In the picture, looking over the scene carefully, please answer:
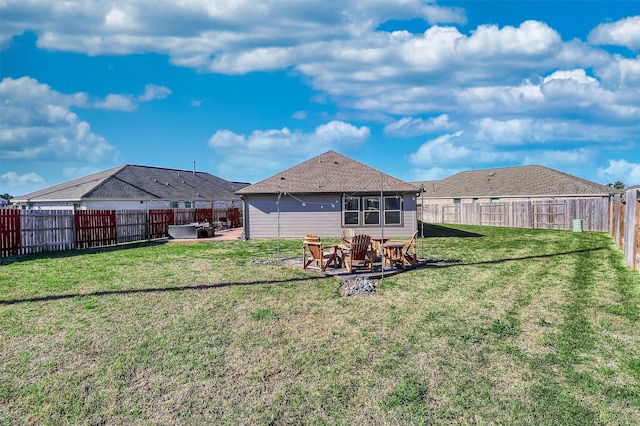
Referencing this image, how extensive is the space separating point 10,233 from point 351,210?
574 inches

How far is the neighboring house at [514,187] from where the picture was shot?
32.5 m

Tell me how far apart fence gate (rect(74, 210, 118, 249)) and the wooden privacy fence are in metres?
26.4

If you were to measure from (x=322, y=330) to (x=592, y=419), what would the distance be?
140 inches

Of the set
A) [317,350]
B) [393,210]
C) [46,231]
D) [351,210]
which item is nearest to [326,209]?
[351,210]

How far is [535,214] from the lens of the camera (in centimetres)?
2922

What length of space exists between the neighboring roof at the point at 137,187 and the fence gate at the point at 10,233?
12909mm

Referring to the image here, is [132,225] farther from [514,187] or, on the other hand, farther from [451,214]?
[514,187]

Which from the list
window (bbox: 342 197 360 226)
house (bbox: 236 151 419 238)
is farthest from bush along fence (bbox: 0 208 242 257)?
window (bbox: 342 197 360 226)

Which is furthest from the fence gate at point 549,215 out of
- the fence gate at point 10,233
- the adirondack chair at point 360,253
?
the fence gate at point 10,233

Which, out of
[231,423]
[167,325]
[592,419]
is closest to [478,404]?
[592,419]

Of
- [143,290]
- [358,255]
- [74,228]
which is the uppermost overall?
[74,228]

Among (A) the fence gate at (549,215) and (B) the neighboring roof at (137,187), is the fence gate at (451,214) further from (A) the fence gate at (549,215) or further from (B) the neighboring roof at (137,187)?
(B) the neighboring roof at (137,187)

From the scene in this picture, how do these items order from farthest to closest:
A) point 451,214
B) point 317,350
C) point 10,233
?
point 451,214 < point 10,233 < point 317,350

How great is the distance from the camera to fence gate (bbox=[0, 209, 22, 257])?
15273 millimetres
